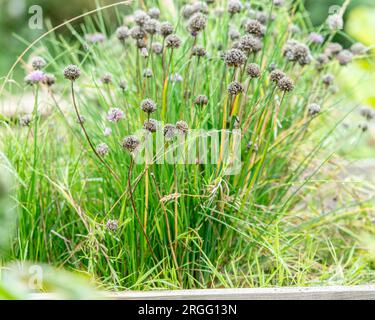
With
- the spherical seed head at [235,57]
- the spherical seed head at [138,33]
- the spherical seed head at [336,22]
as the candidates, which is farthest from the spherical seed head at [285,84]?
the spherical seed head at [336,22]

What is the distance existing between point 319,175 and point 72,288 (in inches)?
60.1

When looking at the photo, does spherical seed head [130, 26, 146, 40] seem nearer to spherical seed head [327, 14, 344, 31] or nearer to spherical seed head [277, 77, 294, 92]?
spherical seed head [277, 77, 294, 92]

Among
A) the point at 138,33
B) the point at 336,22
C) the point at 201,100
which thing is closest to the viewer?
the point at 201,100

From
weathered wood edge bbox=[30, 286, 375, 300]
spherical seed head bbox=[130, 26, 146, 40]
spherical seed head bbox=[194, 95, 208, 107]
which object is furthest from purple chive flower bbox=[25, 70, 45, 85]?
weathered wood edge bbox=[30, 286, 375, 300]

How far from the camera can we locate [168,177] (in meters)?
1.32

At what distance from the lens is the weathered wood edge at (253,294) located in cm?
117

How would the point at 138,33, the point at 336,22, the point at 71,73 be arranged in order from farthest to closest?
the point at 336,22, the point at 138,33, the point at 71,73

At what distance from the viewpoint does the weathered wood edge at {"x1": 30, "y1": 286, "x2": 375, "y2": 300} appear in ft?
3.83

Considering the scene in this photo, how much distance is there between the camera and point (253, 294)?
46.3 inches

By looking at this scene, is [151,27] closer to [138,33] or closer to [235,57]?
[138,33]

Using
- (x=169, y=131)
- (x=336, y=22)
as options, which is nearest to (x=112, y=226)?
(x=169, y=131)

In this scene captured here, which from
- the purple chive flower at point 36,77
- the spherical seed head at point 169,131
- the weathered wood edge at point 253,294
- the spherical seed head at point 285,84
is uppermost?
the purple chive flower at point 36,77

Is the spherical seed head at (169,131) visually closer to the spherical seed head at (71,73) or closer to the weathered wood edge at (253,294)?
the spherical seed head at (71,73)

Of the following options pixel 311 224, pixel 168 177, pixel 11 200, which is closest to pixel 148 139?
pixel 168 177
